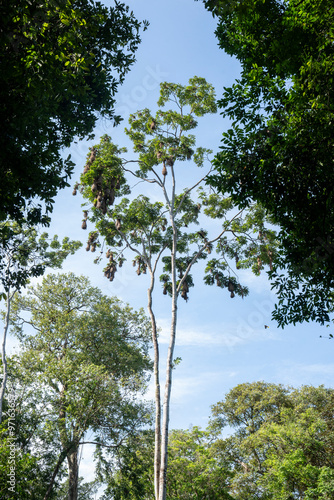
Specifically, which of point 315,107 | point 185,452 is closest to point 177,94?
point 315,107

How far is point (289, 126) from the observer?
7.24 meters

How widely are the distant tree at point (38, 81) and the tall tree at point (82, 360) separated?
1106 centimetres

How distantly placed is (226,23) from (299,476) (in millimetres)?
20286

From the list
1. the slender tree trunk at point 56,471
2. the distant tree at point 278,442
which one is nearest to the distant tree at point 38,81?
the slender tree trunk at point 56,471

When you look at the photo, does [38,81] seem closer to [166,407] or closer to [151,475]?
[166,407]

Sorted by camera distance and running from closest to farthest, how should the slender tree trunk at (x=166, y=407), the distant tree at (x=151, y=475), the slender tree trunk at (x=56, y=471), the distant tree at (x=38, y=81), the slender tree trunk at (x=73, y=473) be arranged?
the distant tree at (x=38, y=81) < the slender tree trunk at (x=166, y=407) < the slender tree trunk at (x=56, y=471) < the distant tree at (x=151, y=475) < the slender tree trunk at (x=73, y=473)

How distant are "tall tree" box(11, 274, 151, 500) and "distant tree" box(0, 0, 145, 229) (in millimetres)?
11064

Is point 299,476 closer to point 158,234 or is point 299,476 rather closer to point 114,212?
point 158,234

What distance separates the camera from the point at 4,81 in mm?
5840

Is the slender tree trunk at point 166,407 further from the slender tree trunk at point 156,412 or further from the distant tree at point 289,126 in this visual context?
the distant tree at point 289,126

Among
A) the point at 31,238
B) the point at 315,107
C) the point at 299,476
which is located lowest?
the point at 299,476

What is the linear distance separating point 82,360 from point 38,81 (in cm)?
1882

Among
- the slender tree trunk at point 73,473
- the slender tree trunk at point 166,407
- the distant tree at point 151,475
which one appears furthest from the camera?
the slender tree trunk at point 73,473

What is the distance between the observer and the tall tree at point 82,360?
17.2 metres
